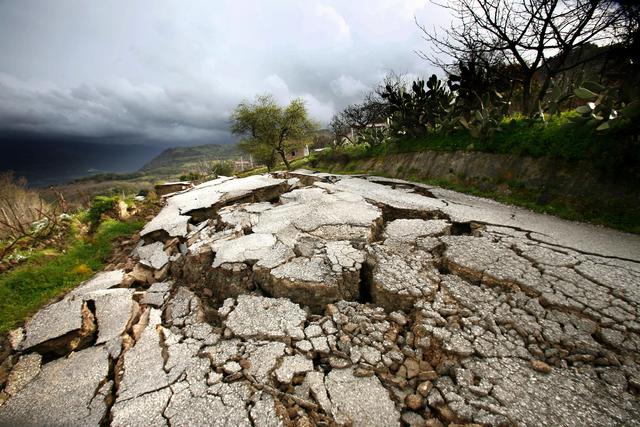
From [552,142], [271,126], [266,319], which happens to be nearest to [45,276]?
[266,319]

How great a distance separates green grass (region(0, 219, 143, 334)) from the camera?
137 inches

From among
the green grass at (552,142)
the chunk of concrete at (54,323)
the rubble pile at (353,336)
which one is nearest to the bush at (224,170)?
the green grass at (552,142)

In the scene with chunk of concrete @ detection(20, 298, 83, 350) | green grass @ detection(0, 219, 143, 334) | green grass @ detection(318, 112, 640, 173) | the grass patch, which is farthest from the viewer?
green grass @ detection(318, 112, 640, 173)

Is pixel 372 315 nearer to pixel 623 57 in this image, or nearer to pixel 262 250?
pixel 262 250

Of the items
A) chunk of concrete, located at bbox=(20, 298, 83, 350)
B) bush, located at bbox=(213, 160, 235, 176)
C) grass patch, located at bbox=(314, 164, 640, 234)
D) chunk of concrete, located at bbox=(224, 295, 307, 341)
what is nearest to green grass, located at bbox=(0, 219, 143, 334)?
chunk of concrete, located at bbox=(20, 298, 83, 350)

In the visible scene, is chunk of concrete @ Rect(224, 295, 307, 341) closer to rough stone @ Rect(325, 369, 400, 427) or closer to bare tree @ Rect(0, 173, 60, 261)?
rough stone @ Rect(325, 369, 400, 427)

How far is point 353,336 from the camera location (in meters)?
2.34

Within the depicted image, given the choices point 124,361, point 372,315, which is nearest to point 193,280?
point 124,361

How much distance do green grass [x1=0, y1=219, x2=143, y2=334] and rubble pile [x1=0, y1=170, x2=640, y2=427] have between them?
1.52ft

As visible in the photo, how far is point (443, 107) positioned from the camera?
8.85 m

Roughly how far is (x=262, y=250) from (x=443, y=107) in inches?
322

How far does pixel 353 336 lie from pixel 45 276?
16.3ft

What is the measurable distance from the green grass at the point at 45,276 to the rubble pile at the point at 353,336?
1.52 feet

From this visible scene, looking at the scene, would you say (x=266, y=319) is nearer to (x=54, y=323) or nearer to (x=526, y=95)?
(x=54, y=323)
